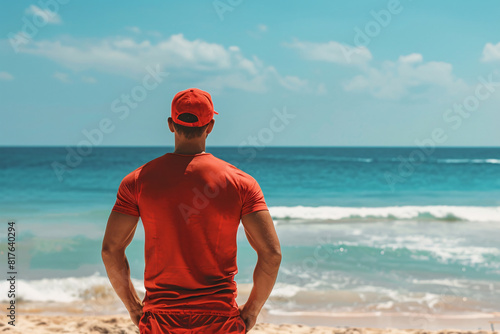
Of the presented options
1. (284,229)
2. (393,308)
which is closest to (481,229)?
(284,229)

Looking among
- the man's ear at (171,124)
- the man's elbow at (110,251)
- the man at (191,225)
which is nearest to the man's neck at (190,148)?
the man at (191,225)

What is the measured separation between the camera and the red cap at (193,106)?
1.72 meters

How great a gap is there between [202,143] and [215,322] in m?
0.64

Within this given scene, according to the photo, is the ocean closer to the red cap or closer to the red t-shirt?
the red t-shirt

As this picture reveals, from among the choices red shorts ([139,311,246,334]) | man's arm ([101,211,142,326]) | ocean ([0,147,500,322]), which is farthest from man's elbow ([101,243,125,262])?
ocean ([0,147,500,322])

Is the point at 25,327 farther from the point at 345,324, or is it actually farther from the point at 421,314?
the point at 421,314

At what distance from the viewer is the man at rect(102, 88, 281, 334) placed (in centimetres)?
162

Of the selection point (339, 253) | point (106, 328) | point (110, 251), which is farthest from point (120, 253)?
point (339, 253)

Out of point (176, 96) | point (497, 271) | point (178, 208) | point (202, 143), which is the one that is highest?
point (497, 271)

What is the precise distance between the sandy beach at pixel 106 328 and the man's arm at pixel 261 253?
2.92 m

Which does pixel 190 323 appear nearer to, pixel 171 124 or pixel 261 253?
pixel 261 253

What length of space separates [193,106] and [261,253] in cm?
59

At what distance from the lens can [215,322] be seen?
169 cm

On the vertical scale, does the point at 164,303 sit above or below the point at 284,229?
below
